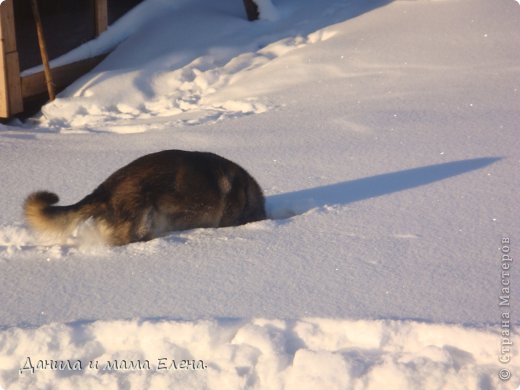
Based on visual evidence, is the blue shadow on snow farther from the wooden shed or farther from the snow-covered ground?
the wooden shed

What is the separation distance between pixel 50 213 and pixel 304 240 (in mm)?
1358

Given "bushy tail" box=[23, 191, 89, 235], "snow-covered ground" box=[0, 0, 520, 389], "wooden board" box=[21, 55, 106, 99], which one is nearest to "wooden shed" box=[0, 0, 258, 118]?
"wooden board" box=[21, 55, 106, 99]

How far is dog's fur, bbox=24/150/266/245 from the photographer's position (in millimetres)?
4004

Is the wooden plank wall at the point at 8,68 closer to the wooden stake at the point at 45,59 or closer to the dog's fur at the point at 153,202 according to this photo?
the wooden stake at the point at 45,59

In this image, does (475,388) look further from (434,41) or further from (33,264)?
(434,41)

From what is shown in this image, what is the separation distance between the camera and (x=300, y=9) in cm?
1087

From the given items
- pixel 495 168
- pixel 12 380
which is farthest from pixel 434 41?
pixel 12 380

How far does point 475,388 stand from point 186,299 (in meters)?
1.35

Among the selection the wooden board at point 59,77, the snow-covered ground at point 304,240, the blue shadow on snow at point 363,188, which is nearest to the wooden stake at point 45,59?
the wooden board at point 59,77

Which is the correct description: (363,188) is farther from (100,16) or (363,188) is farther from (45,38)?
(45,38)

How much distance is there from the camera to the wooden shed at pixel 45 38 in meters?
7.99

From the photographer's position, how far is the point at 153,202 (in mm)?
4059

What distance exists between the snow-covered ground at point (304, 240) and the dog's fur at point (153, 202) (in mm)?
112

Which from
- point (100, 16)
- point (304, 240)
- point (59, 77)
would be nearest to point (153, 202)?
point (304, 240)
